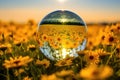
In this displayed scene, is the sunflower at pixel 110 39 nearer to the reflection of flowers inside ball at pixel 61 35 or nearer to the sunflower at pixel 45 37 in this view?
the reflection of flowers inside ball at pixel 61 35

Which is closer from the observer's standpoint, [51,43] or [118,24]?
[51,43]

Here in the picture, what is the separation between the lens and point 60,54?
180 inches

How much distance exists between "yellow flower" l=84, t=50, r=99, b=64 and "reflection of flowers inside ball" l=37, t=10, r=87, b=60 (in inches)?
25.4

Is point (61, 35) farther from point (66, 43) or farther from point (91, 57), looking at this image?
point (91, 57)

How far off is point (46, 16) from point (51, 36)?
38cm

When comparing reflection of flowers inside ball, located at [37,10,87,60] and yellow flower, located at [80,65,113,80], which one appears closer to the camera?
yellow flower, located at [80,65,113,80]

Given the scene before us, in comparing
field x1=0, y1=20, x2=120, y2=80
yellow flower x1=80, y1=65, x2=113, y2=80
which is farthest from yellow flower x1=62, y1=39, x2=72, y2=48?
yellow flower x1=80, y1=65, x2=113, y2=80

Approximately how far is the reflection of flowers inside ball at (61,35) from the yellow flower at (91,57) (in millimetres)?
644

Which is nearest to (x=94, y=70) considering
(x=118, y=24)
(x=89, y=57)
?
(x=89, y=57)

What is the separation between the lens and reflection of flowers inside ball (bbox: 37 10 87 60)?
15.2 ft

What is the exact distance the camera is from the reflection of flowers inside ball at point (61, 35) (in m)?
4.64

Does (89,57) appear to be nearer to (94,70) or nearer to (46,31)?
(46,31)

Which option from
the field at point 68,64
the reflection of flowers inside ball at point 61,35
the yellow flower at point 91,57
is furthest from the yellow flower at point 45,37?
the yellow flower at point 91,57

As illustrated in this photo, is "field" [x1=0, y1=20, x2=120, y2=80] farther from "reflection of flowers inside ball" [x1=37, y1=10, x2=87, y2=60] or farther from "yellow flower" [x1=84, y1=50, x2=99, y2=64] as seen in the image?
"reflection of flowers inside ball" [x1=37, y1=10, x2=87, y2=60]
